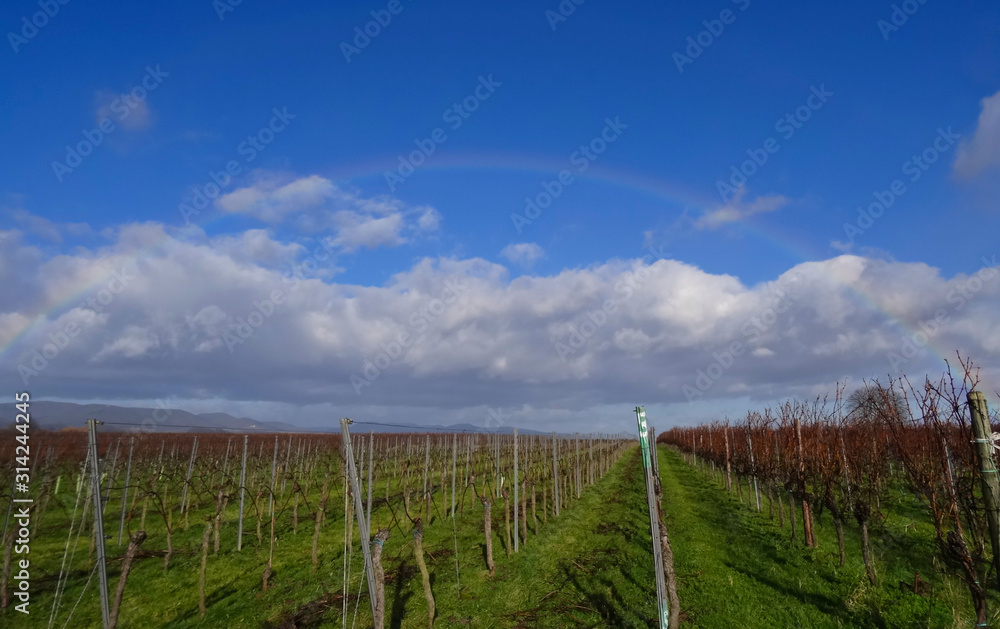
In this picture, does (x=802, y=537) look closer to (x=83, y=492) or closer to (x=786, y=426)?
(x=786, y=426)

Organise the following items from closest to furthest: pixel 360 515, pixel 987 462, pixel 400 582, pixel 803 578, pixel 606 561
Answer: pixel 987 462 < pixel 360 515 < pixel 803 578 < pixel 400 582 < pixel 606 561

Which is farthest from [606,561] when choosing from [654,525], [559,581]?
[654,525]

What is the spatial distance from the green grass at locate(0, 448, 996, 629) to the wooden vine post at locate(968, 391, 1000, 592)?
3147mm

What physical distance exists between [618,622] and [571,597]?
1.41 m

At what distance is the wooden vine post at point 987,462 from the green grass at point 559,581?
3147 mm

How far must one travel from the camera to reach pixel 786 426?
1612 centimetres

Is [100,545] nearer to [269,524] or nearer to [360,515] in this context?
[360,515]

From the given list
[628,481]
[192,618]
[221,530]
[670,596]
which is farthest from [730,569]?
[628,481]

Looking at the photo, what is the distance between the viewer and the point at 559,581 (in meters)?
10.4

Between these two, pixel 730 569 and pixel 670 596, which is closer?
pixel 670 596

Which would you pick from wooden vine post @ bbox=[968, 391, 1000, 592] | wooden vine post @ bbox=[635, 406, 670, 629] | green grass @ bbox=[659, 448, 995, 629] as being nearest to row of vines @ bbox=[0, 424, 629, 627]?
wooden vine post @ bbox=[635, 406, 670, 629]

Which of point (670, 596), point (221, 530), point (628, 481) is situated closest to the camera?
point (670, 596)

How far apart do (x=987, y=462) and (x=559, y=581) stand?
7.74m

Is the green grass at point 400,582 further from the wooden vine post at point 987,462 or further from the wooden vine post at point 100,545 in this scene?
the wooden vine post at point 987,462
